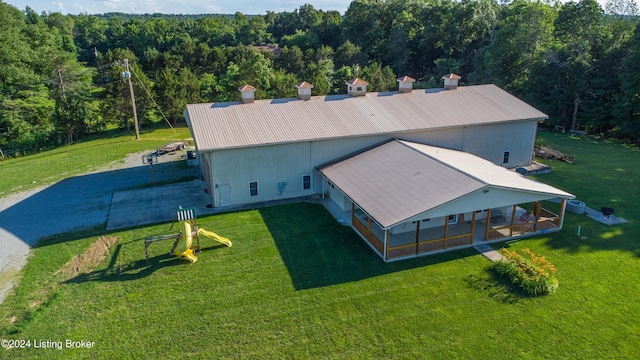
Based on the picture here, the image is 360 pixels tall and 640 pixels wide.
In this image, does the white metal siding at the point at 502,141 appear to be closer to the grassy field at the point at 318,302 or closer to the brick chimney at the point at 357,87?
→ the brick chimney at the point at 357,87

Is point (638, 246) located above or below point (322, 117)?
below

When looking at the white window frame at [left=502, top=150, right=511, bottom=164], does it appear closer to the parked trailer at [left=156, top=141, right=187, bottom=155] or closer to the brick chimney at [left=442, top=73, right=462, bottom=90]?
the brick chimney at [left=442, top=73, right=462, bottom=90]

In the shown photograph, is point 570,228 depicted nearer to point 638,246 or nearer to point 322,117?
point 638,246

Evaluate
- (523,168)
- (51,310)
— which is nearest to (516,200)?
(523,168)

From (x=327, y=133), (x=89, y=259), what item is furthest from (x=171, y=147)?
(x=89, y=259)

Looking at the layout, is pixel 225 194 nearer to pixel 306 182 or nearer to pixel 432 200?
pixel 306 182

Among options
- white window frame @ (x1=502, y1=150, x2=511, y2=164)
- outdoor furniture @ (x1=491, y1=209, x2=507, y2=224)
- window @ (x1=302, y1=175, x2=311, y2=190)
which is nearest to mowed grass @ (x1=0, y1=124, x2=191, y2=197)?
window @ (x1=302, y1=175, x2=311, y2=190)

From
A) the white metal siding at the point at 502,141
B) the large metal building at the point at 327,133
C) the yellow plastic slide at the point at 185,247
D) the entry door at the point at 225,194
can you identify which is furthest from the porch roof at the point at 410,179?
the yellow plastic slide at the point at 185,247
